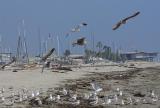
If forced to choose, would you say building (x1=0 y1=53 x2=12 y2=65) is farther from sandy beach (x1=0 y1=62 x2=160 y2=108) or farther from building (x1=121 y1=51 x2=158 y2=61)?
building (x1=121 y1=51 x2=158 y2=61)

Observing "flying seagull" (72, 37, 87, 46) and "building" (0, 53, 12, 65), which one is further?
"building" (0, 53, 12, 65)

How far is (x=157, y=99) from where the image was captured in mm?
18062

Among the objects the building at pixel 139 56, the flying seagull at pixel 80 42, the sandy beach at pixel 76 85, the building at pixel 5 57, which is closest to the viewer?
the sandy beach at pixel 76 85

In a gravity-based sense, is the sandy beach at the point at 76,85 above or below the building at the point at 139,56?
below

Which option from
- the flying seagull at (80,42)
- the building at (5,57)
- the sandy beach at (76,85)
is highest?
the building at (5,57)

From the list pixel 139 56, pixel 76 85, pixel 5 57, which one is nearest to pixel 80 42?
pixel 76 85

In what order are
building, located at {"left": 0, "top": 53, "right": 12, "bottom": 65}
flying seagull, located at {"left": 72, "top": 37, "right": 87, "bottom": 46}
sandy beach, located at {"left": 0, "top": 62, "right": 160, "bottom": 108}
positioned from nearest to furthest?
sandy beach, located at {"left": 0, "top": 62, "right": 160, "bottom": 108} → flying seagull, located at {"left": 72, "top": 37, "right": 87, "bottom": 46} → building, located at {"left": 0, "top": 53, "right": 12, "bottom": 65}

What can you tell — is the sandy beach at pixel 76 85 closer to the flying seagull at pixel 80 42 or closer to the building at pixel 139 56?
the flying seagull at pixel 80 42

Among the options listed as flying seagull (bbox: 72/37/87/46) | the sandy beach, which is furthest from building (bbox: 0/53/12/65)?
flying seagull (bbox: 72/37/87/46)

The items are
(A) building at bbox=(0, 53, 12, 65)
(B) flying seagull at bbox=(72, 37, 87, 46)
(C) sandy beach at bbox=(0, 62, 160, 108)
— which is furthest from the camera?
(A) building at bbox=(0, 53, 12, 65)

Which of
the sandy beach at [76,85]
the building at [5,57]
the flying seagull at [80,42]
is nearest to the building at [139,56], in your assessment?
the building at [5,57]

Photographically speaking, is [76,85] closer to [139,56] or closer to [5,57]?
[5,57]

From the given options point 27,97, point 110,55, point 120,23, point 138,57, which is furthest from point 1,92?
point 138,57

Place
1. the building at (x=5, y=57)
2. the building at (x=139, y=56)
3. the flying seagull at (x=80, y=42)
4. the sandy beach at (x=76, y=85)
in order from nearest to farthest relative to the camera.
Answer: the sandy beach at (x=76, y=85) < the flying seagull at (x=80, y=42) < the building at (x=5, y=57) < the building at (x=139, y=56)
